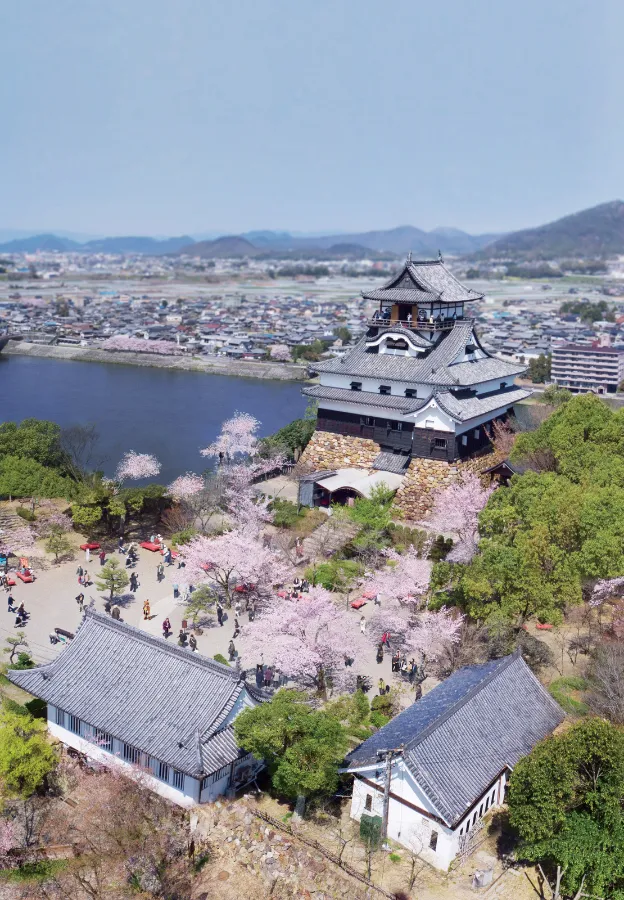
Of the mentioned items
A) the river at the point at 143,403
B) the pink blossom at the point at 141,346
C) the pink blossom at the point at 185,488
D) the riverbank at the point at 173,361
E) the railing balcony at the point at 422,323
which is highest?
the railing balcony at the point at 422,323

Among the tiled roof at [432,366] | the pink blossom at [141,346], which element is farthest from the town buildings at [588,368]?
the tiled roof at [432,366]

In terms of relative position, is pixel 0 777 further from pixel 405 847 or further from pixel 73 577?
pixel 73 577

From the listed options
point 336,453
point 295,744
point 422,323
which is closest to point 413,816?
point 295,744

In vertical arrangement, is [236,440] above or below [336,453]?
below

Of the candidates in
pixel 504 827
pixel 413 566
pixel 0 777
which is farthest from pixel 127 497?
pixel 504 827

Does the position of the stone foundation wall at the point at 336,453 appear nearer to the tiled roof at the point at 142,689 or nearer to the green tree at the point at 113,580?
the green tree at the point at 113,580

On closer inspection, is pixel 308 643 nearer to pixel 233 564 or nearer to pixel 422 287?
pixel 233 564
